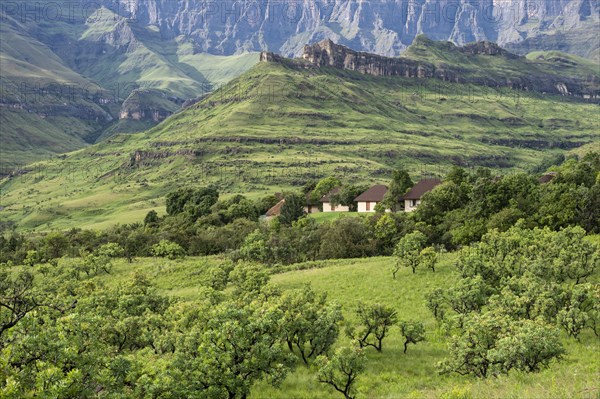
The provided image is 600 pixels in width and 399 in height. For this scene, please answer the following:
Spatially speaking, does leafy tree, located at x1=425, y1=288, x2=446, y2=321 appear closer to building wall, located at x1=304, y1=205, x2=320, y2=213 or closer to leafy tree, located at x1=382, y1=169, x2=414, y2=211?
leafy tree, located at x1=382, y1=169, x2=414, y2=211

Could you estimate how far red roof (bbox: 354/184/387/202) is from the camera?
12382cm

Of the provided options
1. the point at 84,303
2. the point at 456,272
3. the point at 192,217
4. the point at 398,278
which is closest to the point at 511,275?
the point at 456,272

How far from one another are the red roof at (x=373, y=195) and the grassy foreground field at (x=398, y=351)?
46.2m

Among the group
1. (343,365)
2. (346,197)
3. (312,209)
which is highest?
(343,365)

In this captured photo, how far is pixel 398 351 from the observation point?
43.9 m

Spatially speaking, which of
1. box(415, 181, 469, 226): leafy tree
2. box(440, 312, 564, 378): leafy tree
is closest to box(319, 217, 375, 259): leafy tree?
box(415, 181, 469, 226): leafy tree

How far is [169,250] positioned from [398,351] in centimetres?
5911

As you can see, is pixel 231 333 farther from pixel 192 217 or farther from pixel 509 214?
pixel 192 217

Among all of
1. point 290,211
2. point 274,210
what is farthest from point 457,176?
point 274,210

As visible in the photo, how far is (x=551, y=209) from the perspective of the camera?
7556 cm

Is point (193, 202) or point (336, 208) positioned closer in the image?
point (336, 208)

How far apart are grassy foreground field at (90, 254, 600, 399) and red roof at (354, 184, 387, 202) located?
46153 mm

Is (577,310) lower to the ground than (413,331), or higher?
higher

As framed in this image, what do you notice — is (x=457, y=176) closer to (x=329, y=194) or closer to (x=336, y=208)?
(x=336, y=208)
